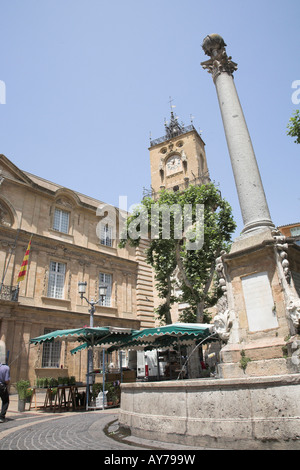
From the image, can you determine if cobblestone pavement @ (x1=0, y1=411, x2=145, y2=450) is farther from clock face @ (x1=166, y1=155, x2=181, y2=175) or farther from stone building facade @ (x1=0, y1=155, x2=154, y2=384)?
clock face @ (x1=166, y1=155, x2=181, y2=175)

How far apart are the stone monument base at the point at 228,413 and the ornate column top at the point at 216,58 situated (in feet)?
28.6

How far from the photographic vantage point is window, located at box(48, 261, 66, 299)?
21203 mm

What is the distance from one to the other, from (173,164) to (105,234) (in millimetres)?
19681

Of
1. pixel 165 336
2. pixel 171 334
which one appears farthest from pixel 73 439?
pixel 165 336

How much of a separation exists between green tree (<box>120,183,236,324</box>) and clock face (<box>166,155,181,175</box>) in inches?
900

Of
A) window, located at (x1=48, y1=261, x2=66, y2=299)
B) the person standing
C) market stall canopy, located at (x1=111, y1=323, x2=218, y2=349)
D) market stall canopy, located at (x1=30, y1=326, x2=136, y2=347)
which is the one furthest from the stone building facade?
the person standing

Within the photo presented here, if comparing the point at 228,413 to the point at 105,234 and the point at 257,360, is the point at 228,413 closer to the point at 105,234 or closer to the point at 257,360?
the point at 257,360

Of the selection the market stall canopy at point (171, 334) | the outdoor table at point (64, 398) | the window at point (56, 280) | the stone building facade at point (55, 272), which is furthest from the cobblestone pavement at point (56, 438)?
the window at point (56, 280)

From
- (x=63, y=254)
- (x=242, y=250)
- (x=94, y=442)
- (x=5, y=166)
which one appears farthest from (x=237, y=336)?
(x=5, y=166)

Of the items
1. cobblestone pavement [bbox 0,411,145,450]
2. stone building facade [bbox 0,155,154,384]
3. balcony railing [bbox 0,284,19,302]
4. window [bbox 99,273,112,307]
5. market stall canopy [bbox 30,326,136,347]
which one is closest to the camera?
cobblestone pavement [bbox 0,411,145,450]

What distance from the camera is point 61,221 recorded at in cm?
2370

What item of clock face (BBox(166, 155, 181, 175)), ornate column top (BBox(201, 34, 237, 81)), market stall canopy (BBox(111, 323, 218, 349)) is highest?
clock face (BBox(166, 155, 181, 175))

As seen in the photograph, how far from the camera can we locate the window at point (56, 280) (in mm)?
21203

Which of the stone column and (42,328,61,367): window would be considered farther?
(42,328,61,367): window
